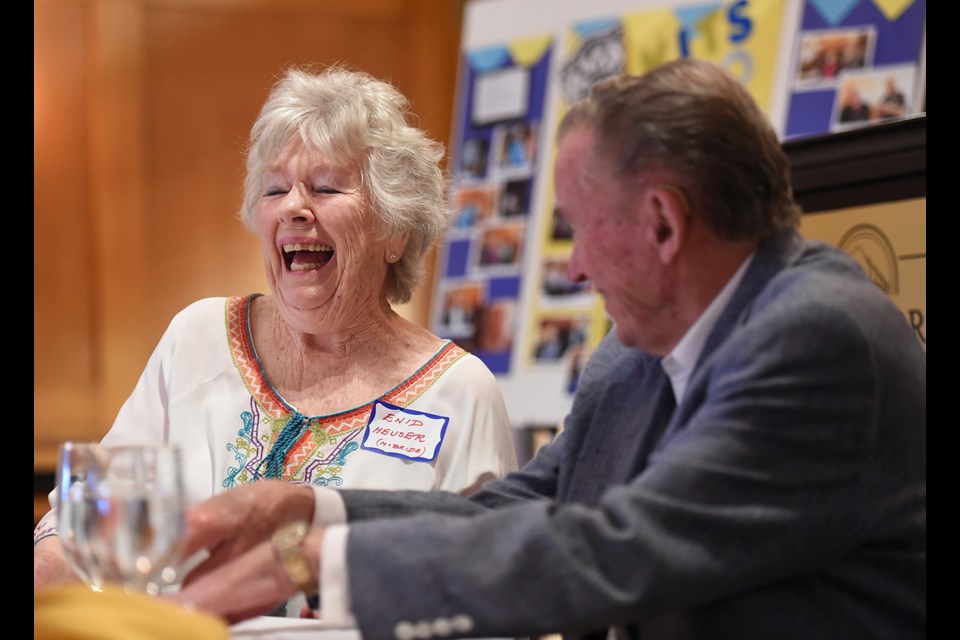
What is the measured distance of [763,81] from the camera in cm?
424

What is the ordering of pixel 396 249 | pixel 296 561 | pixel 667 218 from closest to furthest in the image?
pixel 296 561 → pixel 667 218 → pixel 396 249

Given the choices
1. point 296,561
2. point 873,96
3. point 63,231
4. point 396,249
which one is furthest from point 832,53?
point 63,231

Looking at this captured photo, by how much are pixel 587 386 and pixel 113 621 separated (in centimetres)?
95

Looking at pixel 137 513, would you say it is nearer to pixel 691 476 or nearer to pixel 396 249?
pixel 691 476

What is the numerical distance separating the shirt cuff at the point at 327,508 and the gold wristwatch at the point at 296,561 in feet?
0.80

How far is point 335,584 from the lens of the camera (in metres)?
1.36

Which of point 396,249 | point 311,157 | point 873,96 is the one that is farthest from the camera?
point 873,96

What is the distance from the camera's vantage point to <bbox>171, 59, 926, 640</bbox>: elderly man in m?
1.33

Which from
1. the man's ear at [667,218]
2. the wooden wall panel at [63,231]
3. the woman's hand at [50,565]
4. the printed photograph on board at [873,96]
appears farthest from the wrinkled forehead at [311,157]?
the wooden wall panel at [63,231]

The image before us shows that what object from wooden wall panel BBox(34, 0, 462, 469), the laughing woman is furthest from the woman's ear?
wooden wall panel BBox(34, 0, 462, 469)

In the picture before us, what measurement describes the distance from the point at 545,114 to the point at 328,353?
2684 mm

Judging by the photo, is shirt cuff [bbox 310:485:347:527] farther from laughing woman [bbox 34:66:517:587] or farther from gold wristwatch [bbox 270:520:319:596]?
laughing woman [bbox 34:66:517:587]

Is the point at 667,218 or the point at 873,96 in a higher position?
the point at 873,96

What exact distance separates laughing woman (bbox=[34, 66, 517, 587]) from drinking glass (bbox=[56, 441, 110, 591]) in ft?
3.49
